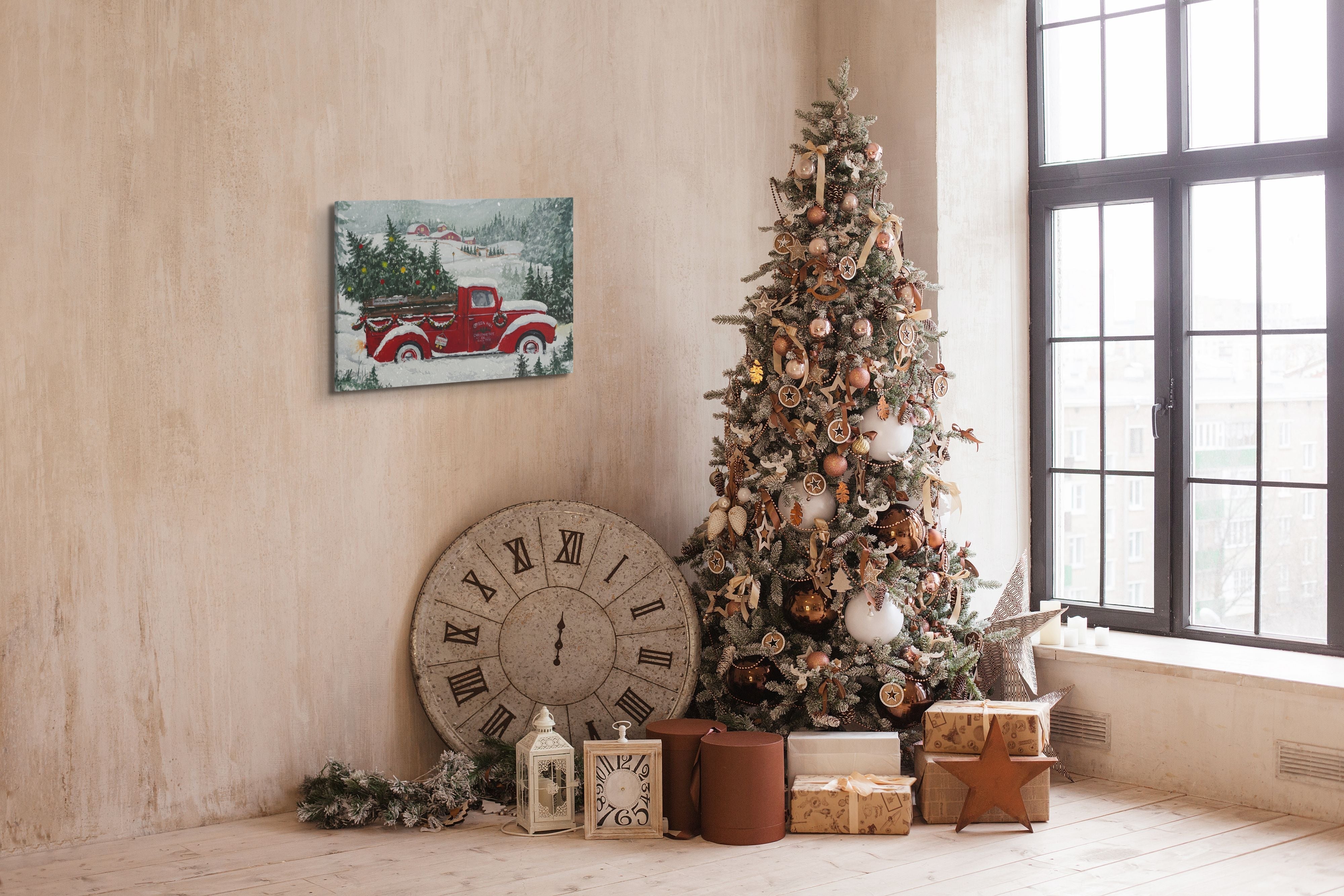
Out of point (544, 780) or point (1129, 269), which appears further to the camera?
point (1129, 269)

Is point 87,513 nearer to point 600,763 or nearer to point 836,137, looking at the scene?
point 600,763

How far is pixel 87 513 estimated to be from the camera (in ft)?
10.5

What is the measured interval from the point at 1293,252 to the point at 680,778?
2562 mm

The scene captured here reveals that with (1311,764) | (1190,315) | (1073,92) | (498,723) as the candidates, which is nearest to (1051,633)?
(1311,764)

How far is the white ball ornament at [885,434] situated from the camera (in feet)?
11.6

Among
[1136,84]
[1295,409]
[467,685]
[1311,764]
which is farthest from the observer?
[1136,84]

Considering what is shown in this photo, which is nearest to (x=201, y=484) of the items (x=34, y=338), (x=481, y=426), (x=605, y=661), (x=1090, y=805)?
(x=34, y=338)

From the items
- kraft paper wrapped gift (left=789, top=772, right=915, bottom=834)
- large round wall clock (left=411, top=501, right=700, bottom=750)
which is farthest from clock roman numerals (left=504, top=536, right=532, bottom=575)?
kraft paper wrapped gift (left=789, top=772, right=915, bottom=834)

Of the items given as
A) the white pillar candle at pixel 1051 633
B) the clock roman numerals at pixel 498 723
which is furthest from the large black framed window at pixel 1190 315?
the clock roman numerals at pixel 498 723

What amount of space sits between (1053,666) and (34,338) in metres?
3.14

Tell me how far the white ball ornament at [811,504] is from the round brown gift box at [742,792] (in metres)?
0.66

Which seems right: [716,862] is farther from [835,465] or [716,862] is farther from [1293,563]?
[1293,563]

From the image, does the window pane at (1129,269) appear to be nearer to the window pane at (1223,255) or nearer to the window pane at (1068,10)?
the window pane at (1223,255)

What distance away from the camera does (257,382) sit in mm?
3443
